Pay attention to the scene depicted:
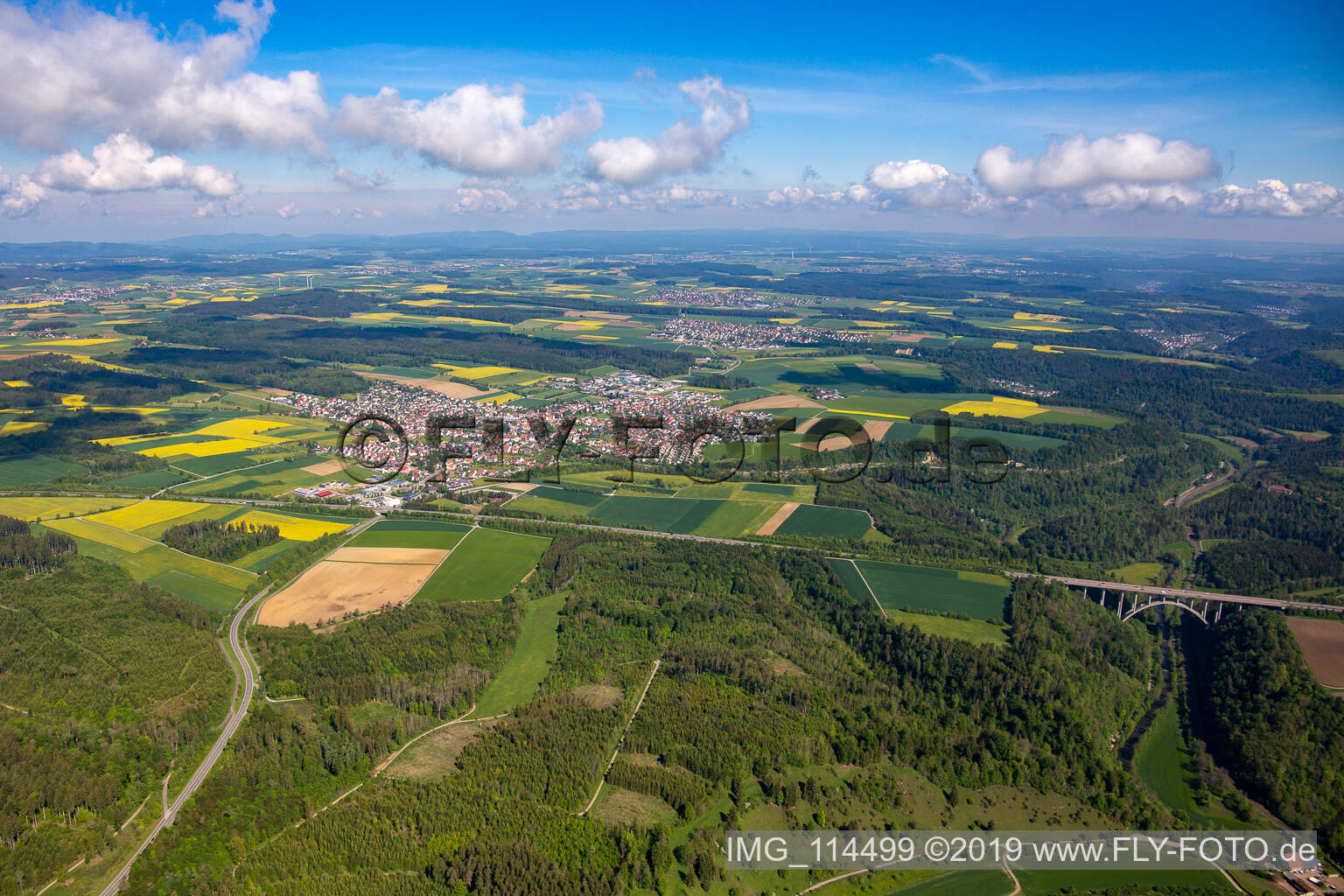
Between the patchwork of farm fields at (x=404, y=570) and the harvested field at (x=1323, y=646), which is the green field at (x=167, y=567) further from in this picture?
the harvested field at (x=1323, y=646)

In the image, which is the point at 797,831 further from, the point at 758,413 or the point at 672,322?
the point at 672,322

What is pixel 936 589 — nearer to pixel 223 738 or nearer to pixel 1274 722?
pixel 1274 722

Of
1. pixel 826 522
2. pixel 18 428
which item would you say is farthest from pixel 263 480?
pixel 826 522

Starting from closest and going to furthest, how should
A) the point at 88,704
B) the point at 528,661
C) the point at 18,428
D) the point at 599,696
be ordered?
the point at 88,704, the point at 599,696, the point at 528,661, the point at 18,428

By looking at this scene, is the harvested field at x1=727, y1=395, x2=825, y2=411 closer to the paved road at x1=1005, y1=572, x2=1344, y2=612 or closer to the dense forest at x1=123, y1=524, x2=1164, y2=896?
the dense forest at x1=123, y1=524, x2=1164, y2=896

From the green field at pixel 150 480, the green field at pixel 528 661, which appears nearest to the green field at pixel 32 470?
the green field at pixel 150 480

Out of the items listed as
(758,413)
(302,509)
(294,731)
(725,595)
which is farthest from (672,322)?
(294,731)
